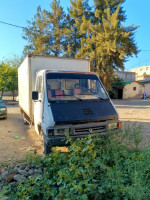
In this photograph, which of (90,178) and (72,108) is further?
(72,108)

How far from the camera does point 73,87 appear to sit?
4.57 meters

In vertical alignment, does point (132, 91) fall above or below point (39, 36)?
below

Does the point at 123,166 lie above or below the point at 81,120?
below

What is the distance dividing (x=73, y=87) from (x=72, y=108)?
2.95 feet

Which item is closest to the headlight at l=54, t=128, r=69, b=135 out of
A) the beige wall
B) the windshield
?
the windshield

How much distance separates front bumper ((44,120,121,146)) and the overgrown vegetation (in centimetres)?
34

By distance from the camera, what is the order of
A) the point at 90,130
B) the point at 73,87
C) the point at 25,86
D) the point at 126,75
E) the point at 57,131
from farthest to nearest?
the point at 126,75, the point at 25,86, the point at 73,87, the point at 90,130, the point at 57,131

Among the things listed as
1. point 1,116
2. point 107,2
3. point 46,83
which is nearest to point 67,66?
point 46,83

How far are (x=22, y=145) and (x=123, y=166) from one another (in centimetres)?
372

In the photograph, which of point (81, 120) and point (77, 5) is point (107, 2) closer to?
point (77, 5)

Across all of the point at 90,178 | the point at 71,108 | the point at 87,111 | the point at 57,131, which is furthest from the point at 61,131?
the point at 90,178

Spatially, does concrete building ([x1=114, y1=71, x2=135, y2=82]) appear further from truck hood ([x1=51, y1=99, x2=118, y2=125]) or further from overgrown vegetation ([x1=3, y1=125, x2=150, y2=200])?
overgrown vegetation ([x1=3, y1=125, x2=150, y2=200])

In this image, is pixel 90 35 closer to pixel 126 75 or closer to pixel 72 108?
pixel 72 108

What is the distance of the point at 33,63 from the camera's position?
5590mm
